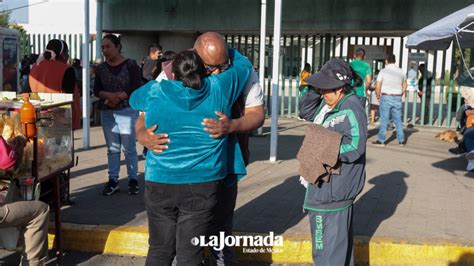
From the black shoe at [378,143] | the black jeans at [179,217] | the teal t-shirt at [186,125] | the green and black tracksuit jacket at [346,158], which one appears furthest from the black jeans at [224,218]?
the black shoe at [378,143]

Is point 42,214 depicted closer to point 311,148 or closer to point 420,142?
point 311,148

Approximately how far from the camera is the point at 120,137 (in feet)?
20.7

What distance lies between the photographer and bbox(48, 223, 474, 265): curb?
4902mm

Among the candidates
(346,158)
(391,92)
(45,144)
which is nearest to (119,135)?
(45,144)

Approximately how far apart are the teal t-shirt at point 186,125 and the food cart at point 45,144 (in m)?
1.17

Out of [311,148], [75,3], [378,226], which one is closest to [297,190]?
[378,226]

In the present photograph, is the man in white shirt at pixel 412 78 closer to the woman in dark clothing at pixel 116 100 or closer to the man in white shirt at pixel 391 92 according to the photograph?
the man in white shirt at pixel 391 92

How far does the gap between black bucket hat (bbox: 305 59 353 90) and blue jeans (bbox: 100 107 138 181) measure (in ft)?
9.51

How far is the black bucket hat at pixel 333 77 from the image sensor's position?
3.78 metres

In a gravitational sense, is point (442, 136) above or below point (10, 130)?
below

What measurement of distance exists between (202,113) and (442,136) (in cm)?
931

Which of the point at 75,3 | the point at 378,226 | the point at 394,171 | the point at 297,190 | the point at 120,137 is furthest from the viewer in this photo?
the point at 75,3

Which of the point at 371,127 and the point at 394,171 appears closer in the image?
the point at 394,171

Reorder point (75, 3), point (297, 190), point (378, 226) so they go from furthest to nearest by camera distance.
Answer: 1. point (75, 3)
2. point (297, 190)
3. point (378, 226)
